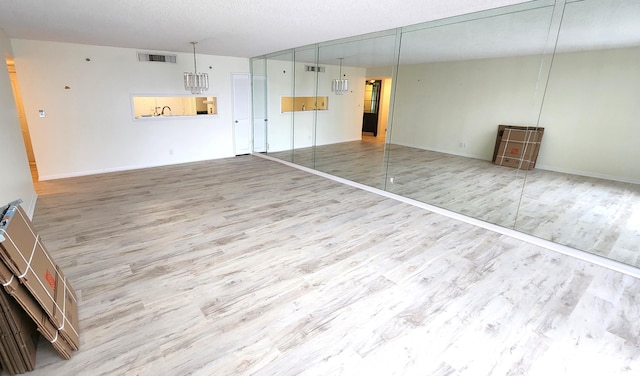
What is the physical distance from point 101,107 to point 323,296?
6571 mm

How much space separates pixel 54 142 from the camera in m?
6.05

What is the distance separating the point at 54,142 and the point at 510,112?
8566 mm

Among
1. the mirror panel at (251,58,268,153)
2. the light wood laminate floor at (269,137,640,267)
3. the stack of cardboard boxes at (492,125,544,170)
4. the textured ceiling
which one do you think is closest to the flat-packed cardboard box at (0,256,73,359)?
the textured ceiling

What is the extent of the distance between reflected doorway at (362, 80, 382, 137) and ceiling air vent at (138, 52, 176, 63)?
5208 millimetres

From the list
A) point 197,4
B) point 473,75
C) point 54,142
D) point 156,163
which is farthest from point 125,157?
point 473,75

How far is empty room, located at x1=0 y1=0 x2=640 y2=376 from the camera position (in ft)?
7.02

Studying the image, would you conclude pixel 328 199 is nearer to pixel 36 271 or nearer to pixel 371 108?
pixel 36 271

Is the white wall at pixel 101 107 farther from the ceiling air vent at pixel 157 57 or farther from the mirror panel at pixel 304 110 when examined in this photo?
the mirror panel at pixel 304 110

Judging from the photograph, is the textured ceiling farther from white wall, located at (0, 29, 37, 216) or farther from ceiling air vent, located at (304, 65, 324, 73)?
ceiling air vent, located at (304, 65, 324, 73)

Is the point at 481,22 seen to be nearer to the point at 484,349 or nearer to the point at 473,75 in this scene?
the point at 473,75

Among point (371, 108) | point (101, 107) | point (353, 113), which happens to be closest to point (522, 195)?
point (371, 108)

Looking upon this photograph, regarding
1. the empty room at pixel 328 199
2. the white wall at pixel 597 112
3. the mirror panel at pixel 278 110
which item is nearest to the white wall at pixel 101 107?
the empty room at pixel 328 199

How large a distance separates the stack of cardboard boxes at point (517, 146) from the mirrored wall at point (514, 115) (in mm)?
23

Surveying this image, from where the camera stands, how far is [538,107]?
13.1ft
